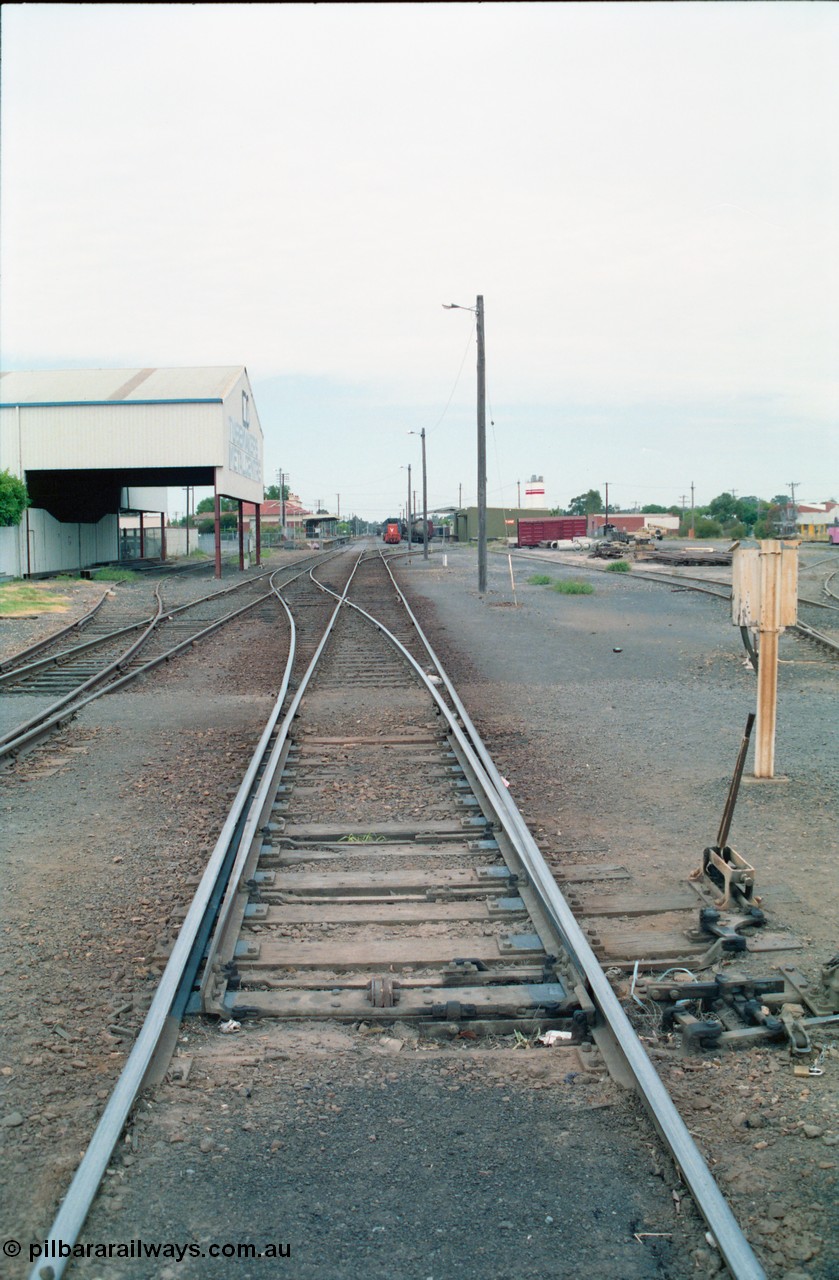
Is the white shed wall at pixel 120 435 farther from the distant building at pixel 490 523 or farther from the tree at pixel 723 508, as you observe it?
the tree at pixel 723 508

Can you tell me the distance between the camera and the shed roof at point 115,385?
37.3 metres

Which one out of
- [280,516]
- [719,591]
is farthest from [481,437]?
[280,516]

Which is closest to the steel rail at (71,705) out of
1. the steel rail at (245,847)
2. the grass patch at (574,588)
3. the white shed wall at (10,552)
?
the steel rail at (245,847)

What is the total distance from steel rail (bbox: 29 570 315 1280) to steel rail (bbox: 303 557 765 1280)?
167cm

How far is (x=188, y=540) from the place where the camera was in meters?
71.3

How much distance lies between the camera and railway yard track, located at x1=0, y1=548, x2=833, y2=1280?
3.50 metres

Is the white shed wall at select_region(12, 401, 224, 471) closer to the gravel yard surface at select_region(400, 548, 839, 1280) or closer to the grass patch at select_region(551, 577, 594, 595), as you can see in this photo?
the grass patch at select_region(551, 577, 594, 595)

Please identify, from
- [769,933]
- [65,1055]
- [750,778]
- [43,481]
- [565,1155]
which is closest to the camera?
[565,1155]

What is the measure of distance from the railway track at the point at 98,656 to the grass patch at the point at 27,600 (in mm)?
1269

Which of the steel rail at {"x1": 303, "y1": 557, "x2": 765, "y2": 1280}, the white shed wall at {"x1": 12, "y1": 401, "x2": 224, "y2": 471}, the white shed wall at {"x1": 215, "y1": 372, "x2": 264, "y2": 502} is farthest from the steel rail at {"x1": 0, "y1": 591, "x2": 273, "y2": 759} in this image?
the white shed wall at {"x1": 215, "y1": 372, "x2": 264, "y2": 502}

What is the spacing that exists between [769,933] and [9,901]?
13.1 ft

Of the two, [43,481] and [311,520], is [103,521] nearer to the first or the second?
[43,481]

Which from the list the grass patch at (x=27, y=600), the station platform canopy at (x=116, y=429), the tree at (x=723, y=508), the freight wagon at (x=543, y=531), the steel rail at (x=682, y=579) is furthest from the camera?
the tree at (x=723, y=508)

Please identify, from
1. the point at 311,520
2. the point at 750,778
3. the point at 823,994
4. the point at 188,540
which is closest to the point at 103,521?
the point at 188,540
